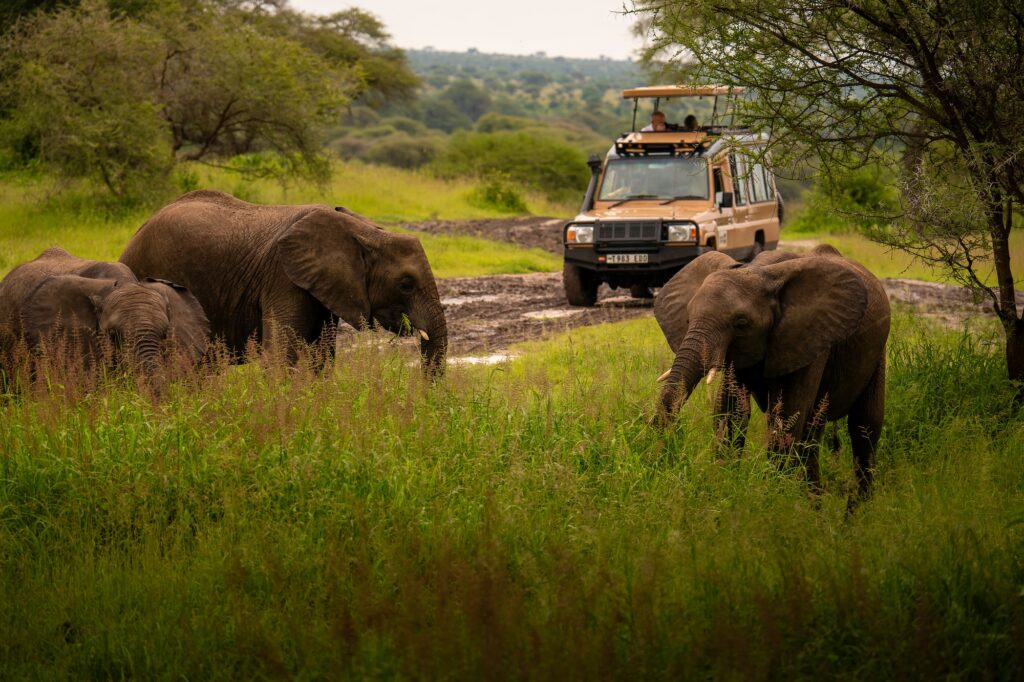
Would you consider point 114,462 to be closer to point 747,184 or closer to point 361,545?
point 361,545

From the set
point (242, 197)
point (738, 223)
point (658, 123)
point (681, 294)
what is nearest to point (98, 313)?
point (681, 294)

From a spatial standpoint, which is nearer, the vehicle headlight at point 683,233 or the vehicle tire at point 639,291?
the vehicle headlight at point 683,233

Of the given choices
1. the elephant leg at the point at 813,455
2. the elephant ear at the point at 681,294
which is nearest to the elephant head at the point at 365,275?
the elephant ear at the point at 681,294

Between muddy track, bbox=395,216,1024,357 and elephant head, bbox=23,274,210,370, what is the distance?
11.2ft

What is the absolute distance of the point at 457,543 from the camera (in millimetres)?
5711

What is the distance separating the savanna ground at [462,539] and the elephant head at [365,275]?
15.1 inches

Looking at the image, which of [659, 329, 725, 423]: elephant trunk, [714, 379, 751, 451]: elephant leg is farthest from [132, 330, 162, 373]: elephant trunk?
[714, 379, 751, 451]: elephant leg

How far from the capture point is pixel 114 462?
6.42 meters

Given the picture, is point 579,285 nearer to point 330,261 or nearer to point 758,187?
point 758,187

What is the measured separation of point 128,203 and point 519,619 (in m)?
19.3

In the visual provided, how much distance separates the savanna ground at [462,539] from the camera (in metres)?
4.78

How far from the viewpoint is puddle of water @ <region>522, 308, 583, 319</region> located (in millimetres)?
Answer: 15891

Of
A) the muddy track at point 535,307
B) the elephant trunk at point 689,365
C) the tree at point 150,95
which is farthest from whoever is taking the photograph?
the tree at point 150,95

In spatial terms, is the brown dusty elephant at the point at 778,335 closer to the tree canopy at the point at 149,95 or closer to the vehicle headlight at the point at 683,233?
the vehicle headlight at the point at 683,233
